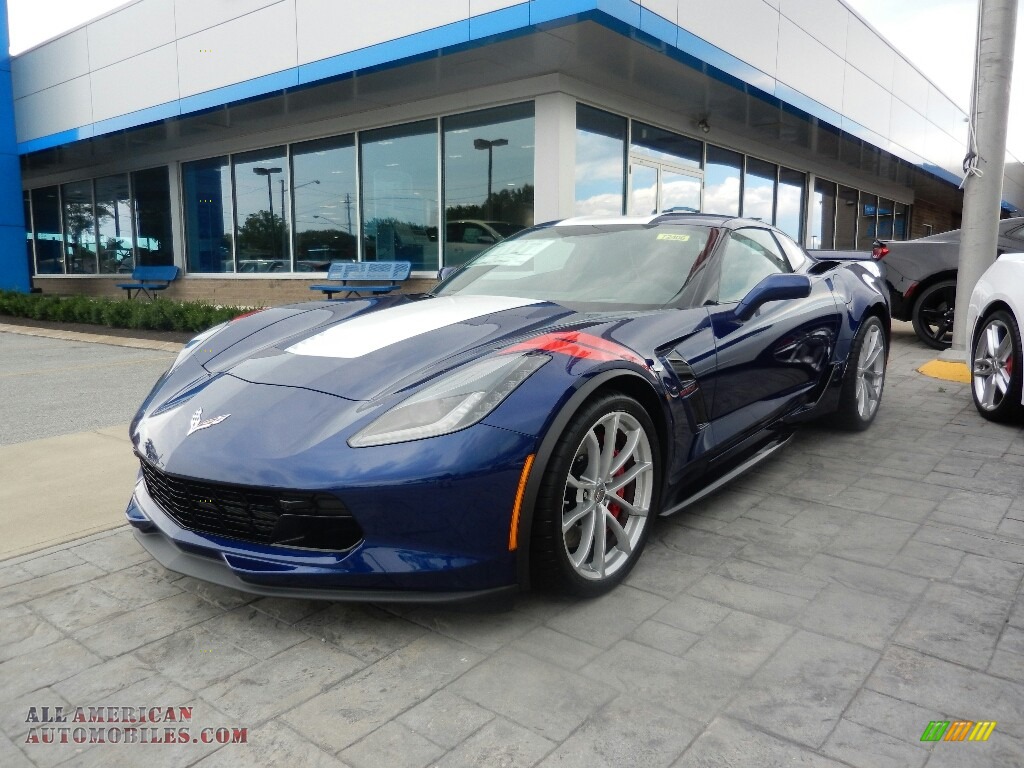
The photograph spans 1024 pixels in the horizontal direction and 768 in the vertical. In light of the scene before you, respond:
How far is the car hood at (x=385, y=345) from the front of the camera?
7.84 feet

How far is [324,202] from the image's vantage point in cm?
1272

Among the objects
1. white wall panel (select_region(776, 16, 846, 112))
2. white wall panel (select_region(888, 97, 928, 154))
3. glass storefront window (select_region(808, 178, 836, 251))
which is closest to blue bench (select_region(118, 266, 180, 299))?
white wall panel (select_region(776, 16, 846, 112))

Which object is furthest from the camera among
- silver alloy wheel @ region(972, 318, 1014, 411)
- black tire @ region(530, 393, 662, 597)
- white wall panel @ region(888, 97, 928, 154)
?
white wall panel @ region(888, 97, 928, 154)

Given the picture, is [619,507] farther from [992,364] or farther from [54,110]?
[54,110]

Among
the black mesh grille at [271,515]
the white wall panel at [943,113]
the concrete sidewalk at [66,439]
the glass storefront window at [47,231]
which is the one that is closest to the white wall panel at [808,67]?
the white wall panel at [943,113]

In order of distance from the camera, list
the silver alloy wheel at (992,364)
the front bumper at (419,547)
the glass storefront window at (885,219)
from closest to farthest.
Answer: the front bumper at (419,547) < the silver alloy wheel at (992,364) < the glass storefront window at (885,219)

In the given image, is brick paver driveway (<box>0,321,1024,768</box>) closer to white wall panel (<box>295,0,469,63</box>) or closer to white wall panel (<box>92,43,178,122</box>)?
white wall panel (<box>295,0,469,63</box>)

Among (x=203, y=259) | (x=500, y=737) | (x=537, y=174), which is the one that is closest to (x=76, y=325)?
(x=203, y=259)

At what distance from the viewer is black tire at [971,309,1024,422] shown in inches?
178

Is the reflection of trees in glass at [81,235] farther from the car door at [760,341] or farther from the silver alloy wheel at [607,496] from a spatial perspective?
the silver alloy wheel at [607,496]

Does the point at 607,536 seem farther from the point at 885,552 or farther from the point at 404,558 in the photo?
the point at 885,552

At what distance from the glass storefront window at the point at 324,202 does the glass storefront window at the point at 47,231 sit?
10545 mm

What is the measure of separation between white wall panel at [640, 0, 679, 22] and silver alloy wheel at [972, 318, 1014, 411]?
486 centimetres

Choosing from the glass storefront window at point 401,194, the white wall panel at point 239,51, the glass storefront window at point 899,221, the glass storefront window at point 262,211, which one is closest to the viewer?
the white wall panel at point 239,51
